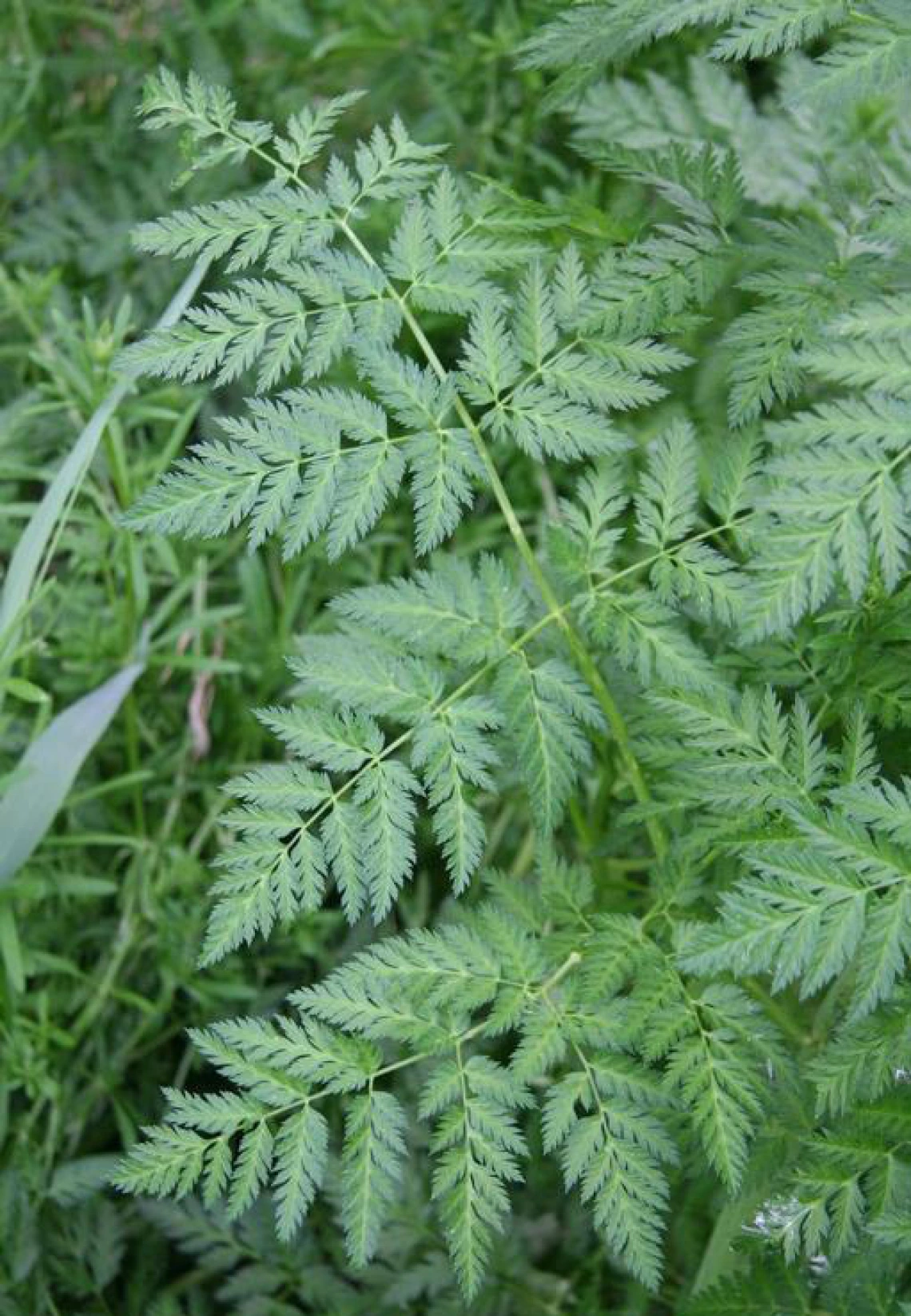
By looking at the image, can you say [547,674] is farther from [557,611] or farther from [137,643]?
[137,643]

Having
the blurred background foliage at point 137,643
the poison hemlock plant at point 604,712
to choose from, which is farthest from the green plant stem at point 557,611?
the blurred background foliage at point 137,643

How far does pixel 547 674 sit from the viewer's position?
5.10 feet

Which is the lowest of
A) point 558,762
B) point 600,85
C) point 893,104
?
point 558,762

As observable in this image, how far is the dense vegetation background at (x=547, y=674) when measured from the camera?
142 centimetres

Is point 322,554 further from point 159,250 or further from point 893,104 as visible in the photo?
point 893,104

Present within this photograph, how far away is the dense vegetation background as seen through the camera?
4.66 feet

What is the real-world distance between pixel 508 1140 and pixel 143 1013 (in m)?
0.92

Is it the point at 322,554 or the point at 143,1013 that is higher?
the point at 322,554

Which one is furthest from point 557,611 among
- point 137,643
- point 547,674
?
point 137,643

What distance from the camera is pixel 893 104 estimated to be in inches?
100.0

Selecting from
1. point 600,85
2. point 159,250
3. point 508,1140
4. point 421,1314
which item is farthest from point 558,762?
point 600,85

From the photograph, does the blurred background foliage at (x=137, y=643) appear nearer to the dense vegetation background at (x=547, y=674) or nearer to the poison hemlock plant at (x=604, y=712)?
the dense vegetation background at (x=547, y=674)

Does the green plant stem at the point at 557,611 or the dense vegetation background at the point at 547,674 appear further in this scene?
the green plant stem at the point at 557,611

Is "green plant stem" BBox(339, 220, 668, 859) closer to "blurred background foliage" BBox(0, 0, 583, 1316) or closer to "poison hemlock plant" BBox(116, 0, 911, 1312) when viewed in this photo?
"poison hemlock plant" BBox(116, 0, 911, 1312)
